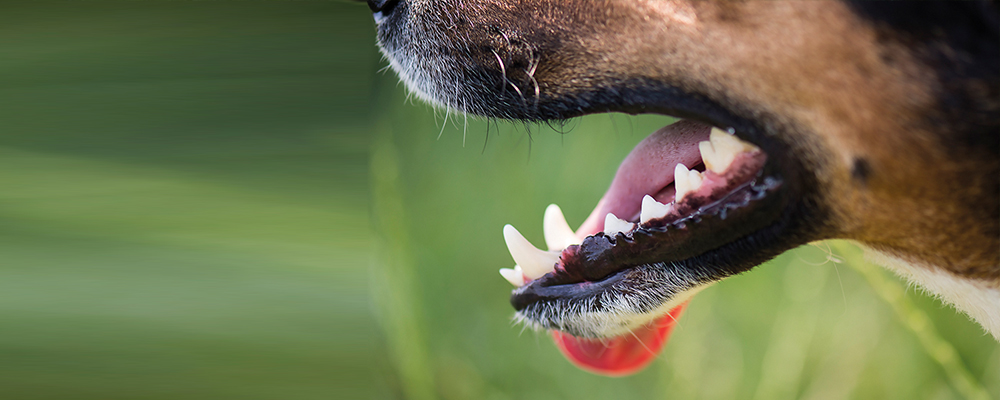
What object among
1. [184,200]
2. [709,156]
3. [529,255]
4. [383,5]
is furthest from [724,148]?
[184,200]

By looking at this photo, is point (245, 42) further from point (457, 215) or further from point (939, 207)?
point (457, 215)

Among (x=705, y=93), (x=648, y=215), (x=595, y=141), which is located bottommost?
(x=648, y=215)

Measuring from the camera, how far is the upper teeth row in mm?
1391

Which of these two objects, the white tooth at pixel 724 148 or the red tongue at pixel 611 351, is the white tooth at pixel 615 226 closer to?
the white tooth at pixel 724 148

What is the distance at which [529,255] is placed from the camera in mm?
1637

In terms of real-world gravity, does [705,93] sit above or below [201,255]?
below

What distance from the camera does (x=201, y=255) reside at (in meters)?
1.33

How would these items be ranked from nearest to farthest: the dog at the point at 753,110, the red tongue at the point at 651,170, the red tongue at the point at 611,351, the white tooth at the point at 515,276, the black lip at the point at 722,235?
1. the dog at the point at 753,110
2. the black lip at the point at 722,235
3. the red tongue at the point at 651,170
4. the white tooth at the point at 515,276
5. the red tongue at the point at 611,351

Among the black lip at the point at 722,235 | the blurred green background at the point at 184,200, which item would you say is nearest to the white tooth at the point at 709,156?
the black lip at the point at 722,235

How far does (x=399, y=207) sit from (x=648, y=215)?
1676 mm

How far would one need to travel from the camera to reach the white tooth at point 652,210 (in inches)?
56.5

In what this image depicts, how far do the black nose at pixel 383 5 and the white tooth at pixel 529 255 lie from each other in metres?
0.60

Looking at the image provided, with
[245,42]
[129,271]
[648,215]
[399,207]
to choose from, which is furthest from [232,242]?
[399,207]

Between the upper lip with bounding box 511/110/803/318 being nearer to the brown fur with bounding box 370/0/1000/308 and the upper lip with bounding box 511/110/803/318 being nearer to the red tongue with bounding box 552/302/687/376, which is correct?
the brown fur with bounding box 370/0/1000/308
